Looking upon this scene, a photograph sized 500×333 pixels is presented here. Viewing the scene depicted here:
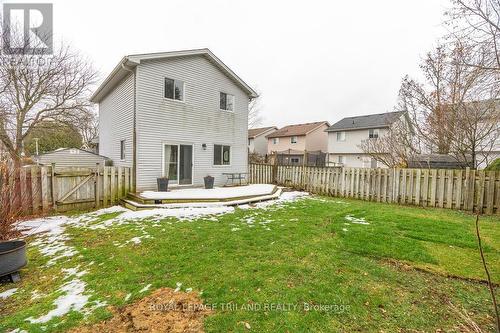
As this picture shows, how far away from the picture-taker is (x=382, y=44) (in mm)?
13836

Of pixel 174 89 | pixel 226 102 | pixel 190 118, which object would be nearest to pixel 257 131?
pixel 226 102

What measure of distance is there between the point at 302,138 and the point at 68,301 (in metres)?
33.5

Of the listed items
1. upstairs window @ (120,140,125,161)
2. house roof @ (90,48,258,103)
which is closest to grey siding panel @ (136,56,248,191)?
house roof @ (90,48,258,103)

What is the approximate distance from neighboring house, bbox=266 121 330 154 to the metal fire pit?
31.6 metres

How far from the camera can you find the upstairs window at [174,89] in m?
11.8

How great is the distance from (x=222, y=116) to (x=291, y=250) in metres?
10.4

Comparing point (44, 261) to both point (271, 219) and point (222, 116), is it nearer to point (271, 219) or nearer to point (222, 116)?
point (271, 219)

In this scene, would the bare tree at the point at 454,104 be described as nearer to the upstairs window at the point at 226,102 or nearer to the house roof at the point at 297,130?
the upstairs window at the point at 226,102

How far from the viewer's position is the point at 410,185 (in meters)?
10.2

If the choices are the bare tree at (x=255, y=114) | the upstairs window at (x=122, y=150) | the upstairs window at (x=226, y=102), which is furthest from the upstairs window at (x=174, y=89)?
the bare tree at (x=255, y=114)

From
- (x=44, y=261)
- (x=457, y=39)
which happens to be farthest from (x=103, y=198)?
(x=457, y=39)

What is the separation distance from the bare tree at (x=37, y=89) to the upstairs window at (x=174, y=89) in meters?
11.7

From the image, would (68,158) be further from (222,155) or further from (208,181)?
(208,181)

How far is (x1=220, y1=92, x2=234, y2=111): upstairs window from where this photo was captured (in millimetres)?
14117
